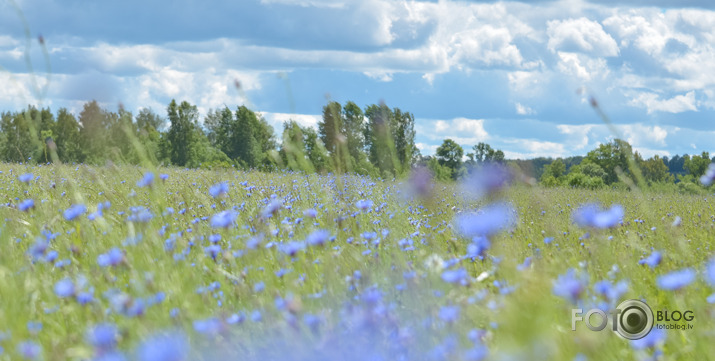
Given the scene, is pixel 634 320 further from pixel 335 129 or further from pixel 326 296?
pixel 335 129

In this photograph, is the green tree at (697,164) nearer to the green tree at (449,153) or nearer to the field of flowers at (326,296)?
the green tree at (449,153)

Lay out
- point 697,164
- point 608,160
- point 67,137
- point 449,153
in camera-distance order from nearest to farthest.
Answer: point 449,153 → point 67,137 → point 608,160 → point 697,164

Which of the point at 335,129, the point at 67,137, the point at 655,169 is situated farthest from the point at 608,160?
the point at 335,129

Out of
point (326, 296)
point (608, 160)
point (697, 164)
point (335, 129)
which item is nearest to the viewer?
point (326, 296)

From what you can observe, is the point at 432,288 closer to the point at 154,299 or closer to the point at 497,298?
the point at 497,298

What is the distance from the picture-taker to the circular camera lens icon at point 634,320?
8.19 ft

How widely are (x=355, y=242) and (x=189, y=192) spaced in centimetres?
323

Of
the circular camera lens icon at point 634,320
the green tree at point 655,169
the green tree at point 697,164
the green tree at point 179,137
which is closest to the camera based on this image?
the circular camera lens icon at point 634,320

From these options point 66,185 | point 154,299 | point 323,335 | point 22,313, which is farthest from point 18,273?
point 66,185

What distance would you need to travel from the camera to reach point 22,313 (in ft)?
9.81

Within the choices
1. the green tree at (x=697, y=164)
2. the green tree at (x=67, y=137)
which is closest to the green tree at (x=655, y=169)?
the green tree at (x=697, y=164)

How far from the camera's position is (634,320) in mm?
2633

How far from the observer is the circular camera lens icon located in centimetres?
250

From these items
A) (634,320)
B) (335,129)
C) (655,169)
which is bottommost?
(655,169)
